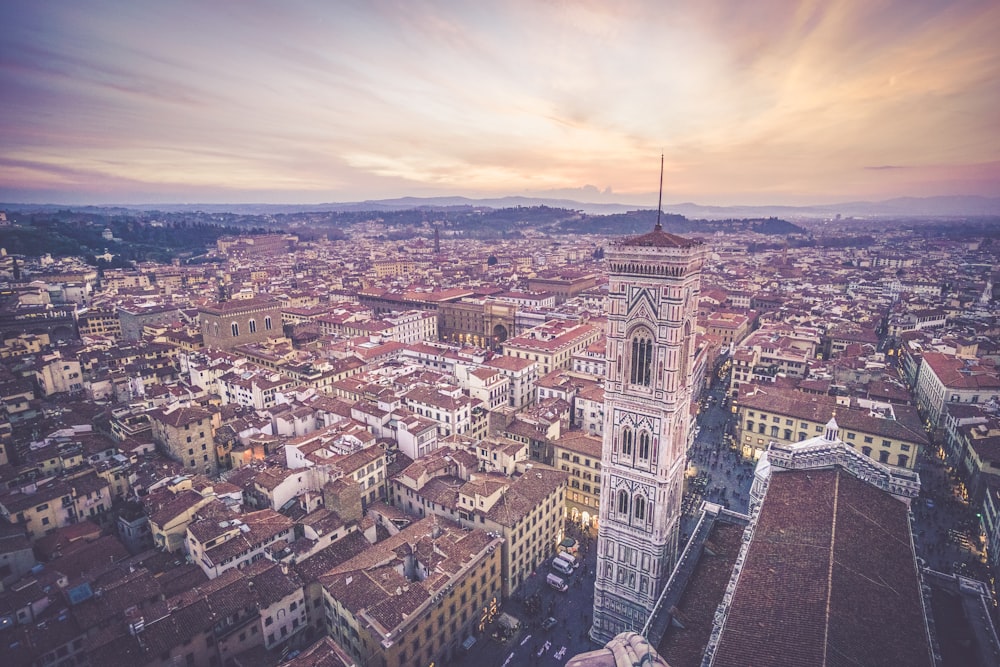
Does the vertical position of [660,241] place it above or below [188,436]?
above

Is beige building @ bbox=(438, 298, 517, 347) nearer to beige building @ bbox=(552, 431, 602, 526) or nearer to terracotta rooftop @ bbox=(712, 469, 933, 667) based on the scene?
beige building @ bbox=(552, 431, 602, 526)

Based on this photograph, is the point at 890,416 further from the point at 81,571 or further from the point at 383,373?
the point at 81,571

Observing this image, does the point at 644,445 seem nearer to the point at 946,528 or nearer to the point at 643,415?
the point at 643,415

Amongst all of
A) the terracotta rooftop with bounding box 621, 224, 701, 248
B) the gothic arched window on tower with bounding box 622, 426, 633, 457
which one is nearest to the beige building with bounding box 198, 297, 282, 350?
the gothic arched window on tower with bounding box 622, 426, 633, 457

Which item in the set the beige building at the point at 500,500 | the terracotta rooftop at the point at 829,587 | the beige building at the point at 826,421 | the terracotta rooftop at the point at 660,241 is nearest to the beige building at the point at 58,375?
the beige building at the point at 500,500

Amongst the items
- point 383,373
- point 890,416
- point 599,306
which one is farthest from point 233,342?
point 890,416

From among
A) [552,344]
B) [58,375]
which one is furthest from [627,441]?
[58,375]
